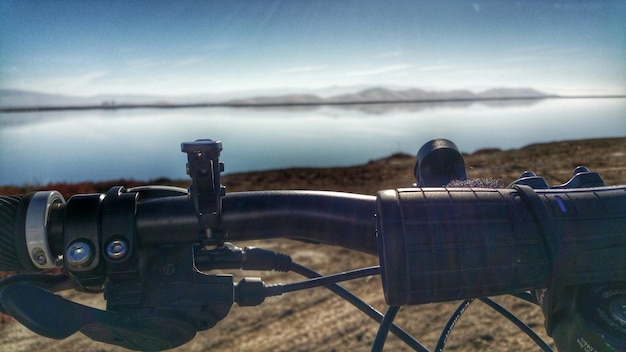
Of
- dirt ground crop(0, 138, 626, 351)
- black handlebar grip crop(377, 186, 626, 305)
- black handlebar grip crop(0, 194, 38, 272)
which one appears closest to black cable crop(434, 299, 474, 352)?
black handlebar grip crop(377, 186, 626, 305)

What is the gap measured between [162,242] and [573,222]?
1.04 meters

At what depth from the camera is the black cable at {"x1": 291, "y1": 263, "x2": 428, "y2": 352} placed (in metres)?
1.56

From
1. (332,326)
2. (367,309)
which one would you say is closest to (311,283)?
(367,309)

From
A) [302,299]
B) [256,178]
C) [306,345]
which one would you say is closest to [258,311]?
[302,299]

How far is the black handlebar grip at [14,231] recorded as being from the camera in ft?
3.98

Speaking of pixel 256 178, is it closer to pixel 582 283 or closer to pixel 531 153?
pixel 531 153

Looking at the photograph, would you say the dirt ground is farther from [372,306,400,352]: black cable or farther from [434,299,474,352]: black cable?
[372,306,400,352]: black cable

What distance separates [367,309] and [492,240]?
666 millimetres

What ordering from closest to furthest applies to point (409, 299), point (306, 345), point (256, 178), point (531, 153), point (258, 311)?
point (409, 299) → point (306, 345) → point (258, 311) → point (531, 153) → point (256, 178)

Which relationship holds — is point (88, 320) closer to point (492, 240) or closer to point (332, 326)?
point (492, 240)

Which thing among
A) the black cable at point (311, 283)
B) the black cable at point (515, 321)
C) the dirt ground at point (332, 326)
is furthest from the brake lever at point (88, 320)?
the dirt ground at point (332, 326)

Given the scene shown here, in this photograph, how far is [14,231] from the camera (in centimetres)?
121

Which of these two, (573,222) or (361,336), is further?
(361,336)

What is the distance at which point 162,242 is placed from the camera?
1.29 m
